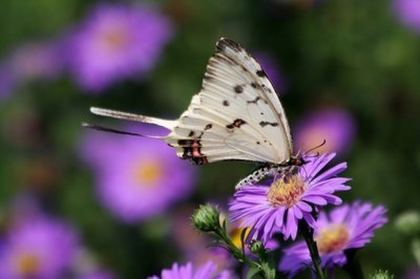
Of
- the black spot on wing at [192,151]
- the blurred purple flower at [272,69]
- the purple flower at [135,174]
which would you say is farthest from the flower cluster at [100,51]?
the black spot on wing at [192,151]

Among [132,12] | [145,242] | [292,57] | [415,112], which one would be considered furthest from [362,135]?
[132,12]

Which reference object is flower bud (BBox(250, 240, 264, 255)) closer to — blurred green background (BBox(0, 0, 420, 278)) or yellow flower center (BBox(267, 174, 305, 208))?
yellow flower center (BBox(267, 174, 305, 208))

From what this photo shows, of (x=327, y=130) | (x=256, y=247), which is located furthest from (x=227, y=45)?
(x=327, y=130)

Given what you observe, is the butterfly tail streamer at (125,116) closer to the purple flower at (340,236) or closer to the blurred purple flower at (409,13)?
the purple flower at (340,236)

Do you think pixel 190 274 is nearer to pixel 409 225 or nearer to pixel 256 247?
pixel 256 247

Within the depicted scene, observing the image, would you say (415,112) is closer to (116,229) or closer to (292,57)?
(292,57)

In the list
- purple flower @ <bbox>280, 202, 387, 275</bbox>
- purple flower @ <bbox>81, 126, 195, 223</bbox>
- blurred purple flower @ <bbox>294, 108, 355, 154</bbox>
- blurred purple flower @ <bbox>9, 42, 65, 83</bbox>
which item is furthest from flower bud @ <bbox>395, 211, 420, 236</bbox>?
blurred purple flower @ <bbox>9, 42, 65, 83</bbox>
